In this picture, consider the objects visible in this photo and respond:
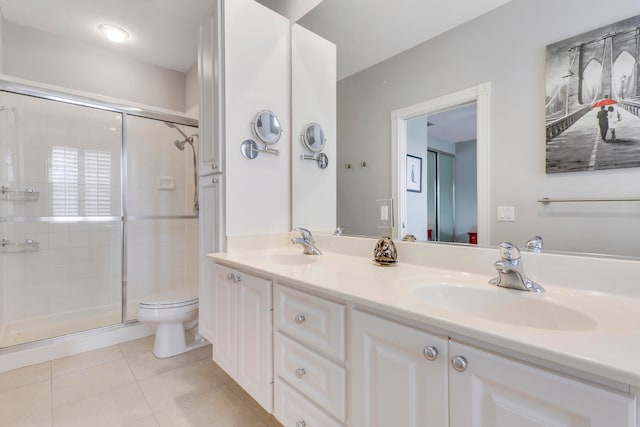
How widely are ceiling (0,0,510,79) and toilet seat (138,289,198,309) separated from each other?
1806 millimetres

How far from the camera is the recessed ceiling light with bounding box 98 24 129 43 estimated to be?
245 centimetres

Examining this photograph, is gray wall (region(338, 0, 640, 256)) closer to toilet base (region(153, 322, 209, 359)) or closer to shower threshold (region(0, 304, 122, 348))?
toilet base (region(153, 322, 209, 359))

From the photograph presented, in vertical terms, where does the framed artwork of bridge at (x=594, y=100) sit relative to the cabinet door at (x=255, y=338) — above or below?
above

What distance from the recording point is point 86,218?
2.52 m

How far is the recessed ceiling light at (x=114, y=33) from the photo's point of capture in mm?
2451

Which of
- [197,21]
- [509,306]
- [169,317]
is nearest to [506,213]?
[509,306]

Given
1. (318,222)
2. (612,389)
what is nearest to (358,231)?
(318,222)

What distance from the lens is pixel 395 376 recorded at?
0.70 m

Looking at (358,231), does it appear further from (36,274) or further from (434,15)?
(36,274)

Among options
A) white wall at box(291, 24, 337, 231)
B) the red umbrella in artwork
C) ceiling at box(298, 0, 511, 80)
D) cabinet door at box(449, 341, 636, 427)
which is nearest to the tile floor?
white wall at box(291, 24, 337, 231)

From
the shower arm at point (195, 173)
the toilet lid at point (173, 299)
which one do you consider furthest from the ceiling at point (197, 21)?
the toilet lid at point (173, 299)

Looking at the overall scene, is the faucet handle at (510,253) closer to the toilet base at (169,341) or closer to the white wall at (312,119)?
the white wall at (312,119)

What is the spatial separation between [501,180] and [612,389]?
0.72 metres

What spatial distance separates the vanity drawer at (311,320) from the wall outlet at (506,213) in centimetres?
65
